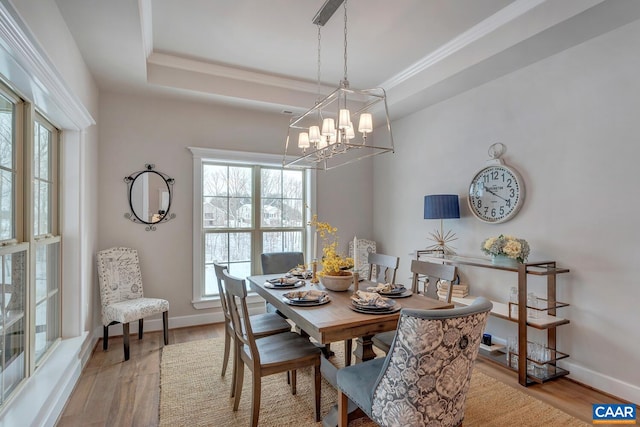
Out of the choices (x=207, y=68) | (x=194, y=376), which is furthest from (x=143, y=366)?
(x=207, y=68)

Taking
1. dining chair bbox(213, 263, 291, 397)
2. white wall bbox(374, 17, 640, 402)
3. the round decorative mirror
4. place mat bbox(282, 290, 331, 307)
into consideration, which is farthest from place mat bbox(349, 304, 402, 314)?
the round decorative mirror

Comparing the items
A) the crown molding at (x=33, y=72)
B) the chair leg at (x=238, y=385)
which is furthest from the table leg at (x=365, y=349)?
the crown molding at (x=33, y=72)

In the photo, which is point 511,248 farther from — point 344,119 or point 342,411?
point 342,411

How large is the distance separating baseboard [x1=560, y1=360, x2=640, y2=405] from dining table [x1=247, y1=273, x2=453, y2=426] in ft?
4.86

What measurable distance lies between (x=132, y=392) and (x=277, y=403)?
3.79 ft

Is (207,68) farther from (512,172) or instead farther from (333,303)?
(512,172)

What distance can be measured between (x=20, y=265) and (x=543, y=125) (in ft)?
13.6

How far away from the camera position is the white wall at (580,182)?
245 cm

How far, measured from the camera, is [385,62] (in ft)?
12.0

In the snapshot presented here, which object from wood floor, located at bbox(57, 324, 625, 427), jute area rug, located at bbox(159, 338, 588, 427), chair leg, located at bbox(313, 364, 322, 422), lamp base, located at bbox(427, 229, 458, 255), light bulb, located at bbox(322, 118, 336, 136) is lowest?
wood floor, located at bbox(57, 324, 625, 427)

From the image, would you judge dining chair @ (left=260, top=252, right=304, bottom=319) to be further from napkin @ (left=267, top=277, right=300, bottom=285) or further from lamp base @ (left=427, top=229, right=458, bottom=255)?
lamp base @ (left=427, top=229, right=458, bottom=255)

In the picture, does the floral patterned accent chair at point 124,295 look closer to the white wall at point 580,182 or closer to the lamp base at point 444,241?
the lamp base at point 444,241

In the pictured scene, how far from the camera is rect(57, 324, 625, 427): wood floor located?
2.24 meters

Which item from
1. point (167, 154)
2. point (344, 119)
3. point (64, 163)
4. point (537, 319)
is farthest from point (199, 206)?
point (537, 319)
